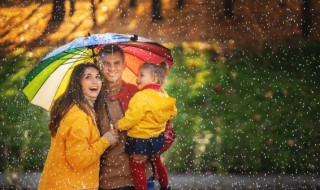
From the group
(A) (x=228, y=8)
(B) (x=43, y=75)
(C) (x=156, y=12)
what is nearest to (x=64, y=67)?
(B) (x=43, y=75)

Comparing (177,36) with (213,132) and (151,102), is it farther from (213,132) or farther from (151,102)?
(151,102)

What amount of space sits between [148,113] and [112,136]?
37 centimetres

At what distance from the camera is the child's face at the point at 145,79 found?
374cm

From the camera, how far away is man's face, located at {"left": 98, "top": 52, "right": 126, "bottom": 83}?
350 cm

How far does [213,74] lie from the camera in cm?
866

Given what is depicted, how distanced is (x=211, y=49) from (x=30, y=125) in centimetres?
317

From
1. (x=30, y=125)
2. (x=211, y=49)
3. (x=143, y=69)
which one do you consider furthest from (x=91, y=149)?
(x=211, y=49)

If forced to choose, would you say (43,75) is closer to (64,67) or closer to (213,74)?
(64,67)

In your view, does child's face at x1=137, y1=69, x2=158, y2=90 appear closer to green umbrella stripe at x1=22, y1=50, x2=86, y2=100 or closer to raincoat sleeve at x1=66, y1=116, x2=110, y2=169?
green umbrella stripe at x1=22, y1=50, x2=86, y2=100

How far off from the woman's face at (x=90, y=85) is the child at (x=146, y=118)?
9.0 inches

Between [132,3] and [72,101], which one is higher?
[132,3]

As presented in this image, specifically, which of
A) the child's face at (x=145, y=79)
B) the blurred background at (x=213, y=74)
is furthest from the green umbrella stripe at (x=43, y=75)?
the blurred background at (x=213, y=74)

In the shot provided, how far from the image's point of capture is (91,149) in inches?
130

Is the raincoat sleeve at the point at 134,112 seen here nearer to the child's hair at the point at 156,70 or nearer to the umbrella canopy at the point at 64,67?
the child's hair at the point at 156,70
